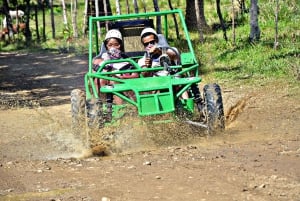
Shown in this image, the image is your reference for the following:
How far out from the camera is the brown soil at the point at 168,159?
605cm

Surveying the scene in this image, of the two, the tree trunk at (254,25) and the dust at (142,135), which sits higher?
the tree trunk at (254,25)

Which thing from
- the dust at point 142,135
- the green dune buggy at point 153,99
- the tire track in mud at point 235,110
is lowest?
the tire track in mud at point 235,110

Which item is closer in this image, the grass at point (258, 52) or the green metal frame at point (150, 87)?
the green metal frame at point (150, 87)

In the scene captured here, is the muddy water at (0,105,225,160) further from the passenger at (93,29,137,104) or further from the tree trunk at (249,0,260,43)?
the tree trunk at (249,0,260,43)

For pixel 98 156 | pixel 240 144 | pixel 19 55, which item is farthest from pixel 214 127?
pixel 19 55

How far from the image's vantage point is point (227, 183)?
20.0 feet

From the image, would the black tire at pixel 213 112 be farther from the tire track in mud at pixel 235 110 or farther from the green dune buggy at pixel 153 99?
the tire track in mud at pixel 235 110

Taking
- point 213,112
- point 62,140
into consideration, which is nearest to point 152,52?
point 213,112

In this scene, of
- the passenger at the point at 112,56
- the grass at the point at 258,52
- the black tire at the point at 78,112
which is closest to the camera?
the black tire at the point at 78,112

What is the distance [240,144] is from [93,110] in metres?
1.68

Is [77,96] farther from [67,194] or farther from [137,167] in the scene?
[67,194]

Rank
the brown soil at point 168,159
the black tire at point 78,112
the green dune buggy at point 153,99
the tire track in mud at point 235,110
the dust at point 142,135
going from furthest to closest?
the tire track in mud at point 235,110
the black tire at point 78,112
the green dune buggy at point 153,99
the dust at point 142,135
the brown soil at point 168,159

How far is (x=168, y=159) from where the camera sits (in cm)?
732

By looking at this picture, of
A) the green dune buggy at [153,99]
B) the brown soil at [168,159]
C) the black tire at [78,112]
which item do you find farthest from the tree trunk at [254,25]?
the black tire at [78,112]
